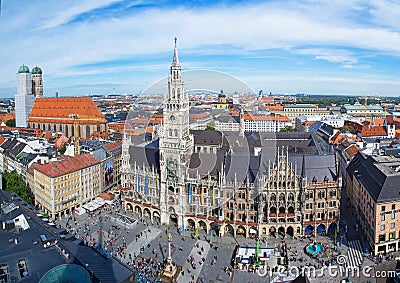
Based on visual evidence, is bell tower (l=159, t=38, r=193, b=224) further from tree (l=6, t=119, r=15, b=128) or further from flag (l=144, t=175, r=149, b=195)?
tree (l=6, t=119, r=15, b=128)

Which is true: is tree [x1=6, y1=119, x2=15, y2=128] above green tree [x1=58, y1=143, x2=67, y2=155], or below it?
above

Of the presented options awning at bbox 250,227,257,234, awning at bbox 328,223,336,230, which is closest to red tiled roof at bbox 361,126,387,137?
awning at bbox 328,223,336,230

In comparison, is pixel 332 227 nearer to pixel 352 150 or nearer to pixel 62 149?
pixel 352 150

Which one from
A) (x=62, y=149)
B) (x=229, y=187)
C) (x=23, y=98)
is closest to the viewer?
(x=229, y=187)

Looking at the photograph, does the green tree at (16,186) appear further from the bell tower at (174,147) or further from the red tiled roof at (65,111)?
the red tiled roof at (65,111)

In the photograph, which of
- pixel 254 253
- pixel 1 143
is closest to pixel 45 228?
pixel 254 253

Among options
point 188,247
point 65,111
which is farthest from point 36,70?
A: point 188,247

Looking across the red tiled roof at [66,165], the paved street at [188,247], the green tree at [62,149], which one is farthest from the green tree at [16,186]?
the green tree at [62,149]
